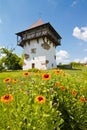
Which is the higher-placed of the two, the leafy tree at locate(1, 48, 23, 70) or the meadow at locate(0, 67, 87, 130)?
the leafy tree at locate(1, 48, 23, 70)

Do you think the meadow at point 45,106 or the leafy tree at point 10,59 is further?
the leafy tree at point 10,59

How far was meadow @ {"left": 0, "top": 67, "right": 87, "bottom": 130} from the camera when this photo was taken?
4055mm

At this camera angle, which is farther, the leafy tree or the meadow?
the leafy tree

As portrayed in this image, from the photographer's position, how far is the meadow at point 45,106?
160 inches

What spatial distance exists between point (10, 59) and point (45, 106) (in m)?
36.2

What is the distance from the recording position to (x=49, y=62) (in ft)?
132

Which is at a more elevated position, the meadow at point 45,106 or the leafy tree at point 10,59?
the leafy tree at point 10,59

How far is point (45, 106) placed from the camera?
165 inches

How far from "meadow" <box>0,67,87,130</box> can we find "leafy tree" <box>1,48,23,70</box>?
1309 inches

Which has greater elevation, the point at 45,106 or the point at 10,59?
the point at 10,59

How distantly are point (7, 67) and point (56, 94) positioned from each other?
35.1m

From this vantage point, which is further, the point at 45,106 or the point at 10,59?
the point at 10,59

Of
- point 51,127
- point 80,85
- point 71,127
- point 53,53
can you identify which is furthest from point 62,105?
point 53,53

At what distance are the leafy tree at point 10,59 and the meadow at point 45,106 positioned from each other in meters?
33.3
